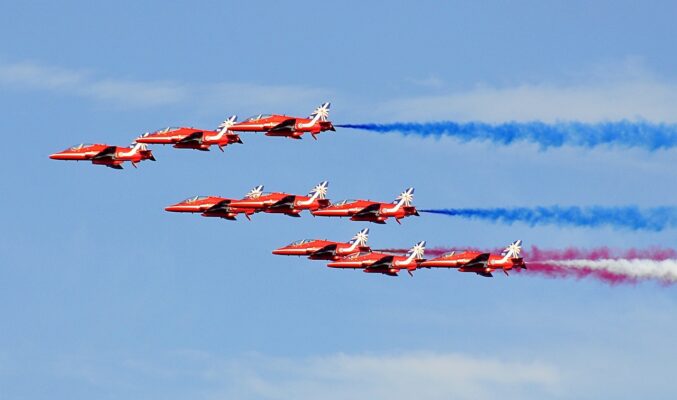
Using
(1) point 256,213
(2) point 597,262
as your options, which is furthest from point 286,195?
(2) point 597,262

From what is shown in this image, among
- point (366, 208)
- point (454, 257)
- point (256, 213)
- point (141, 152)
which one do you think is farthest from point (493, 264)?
point (141, 152)

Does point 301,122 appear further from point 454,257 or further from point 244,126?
point 454,257

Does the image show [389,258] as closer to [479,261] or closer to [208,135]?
[479,261]

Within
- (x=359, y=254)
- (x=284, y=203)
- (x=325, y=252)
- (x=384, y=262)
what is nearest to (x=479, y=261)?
(x=384, y=262)

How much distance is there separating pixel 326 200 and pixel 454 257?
1342cm

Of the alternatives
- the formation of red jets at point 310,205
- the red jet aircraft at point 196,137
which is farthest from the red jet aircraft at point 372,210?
the red jet aircraft at point 196,137

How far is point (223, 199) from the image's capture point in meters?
152

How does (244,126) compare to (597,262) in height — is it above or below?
above

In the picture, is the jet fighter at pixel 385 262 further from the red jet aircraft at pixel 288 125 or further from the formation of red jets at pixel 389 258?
the red jet aircraft at pixel 288 125

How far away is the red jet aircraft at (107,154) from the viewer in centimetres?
14575

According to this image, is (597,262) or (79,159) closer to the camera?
(597,262)

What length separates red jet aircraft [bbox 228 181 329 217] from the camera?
14800 cm

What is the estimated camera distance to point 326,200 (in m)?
149

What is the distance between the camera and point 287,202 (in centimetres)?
14800
